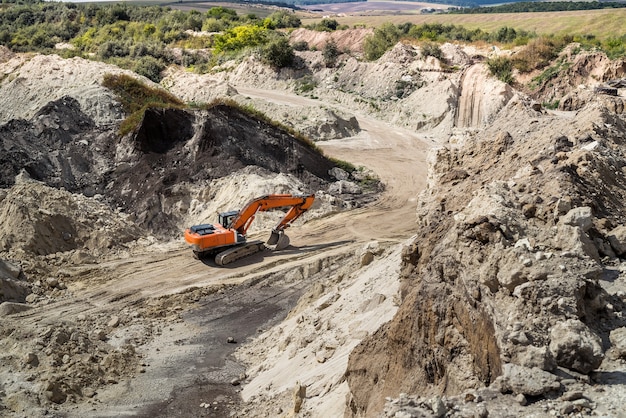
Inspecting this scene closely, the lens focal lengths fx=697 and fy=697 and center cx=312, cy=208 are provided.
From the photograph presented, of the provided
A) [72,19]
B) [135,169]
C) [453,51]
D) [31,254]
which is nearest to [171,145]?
[135,169]

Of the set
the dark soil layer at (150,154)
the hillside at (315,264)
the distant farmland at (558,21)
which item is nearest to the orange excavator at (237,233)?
the hillside at (315,264)

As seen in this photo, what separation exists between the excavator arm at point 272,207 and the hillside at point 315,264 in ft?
3.64

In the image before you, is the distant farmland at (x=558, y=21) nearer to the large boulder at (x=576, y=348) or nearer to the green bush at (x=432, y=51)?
the green bush at (x=432, y=51)

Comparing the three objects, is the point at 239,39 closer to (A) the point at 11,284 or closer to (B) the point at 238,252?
(B) the point at 238,252

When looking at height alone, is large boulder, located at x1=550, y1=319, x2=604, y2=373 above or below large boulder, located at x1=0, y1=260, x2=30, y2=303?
above

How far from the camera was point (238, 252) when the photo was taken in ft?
70.2

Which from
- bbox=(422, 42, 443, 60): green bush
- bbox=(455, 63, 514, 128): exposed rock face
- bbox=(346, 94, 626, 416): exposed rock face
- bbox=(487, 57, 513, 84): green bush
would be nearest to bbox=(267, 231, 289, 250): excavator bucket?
bbox=(346, 94, 626, 416): exposed rock face

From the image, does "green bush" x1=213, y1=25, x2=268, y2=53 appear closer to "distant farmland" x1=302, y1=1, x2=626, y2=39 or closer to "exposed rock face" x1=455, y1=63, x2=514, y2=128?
"distant farmland" x1=302, y1=1, x2=626, y2=39

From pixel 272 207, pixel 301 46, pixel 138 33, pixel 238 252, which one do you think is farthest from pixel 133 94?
pixel 138 33

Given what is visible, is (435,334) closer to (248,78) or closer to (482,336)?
(482,336)

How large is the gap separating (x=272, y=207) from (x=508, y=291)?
46.7 ft

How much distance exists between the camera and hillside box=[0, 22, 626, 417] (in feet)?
26.5

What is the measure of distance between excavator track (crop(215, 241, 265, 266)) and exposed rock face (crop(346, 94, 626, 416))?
9835 mm

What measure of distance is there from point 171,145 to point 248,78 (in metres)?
25.1
